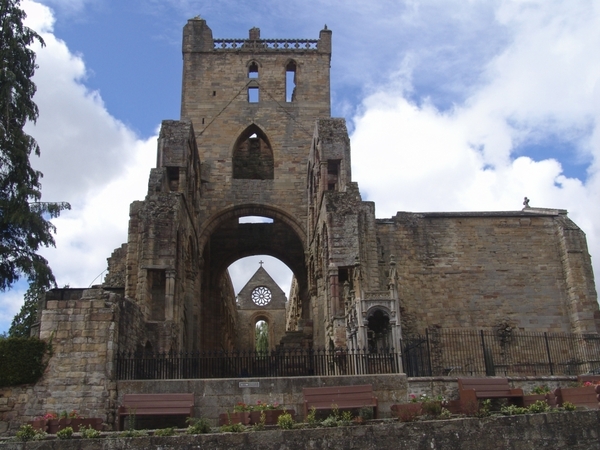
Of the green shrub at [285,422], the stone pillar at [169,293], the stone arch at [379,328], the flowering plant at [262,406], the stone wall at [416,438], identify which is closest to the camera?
the stone wall at [416,438]

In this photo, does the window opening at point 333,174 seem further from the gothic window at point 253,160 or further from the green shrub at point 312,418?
the green shrub at point 312,418

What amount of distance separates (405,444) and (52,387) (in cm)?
709

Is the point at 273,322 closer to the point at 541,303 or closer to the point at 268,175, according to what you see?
the point at 268,175

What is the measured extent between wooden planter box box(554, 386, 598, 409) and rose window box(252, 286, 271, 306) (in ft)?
130

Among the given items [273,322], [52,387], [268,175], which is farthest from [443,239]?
[273,322]

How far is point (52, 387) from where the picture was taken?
13.3 meters

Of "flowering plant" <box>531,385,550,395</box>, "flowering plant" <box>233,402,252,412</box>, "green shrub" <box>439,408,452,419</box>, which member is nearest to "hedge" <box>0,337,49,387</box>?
"flowering plant" <box>233,402,252,412</box>

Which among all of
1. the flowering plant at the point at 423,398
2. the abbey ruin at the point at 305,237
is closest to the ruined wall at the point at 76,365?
the abbey ruin at the point at 305,237

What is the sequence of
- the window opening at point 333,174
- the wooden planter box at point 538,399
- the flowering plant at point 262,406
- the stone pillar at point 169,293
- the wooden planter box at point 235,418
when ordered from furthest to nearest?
the window opening at point 333,174
the stone pillar at point 169,293
the wooden planter box at point 538,399
the flowering plant at point 262,406
the wooden planter box at point 235,418

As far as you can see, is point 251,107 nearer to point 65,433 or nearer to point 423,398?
point 423,398

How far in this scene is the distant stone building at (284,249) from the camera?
15.6 m

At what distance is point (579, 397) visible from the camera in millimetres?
12031

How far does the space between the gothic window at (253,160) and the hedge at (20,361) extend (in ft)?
57.7

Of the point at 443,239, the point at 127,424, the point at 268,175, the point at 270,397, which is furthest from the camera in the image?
the point at 268,175
